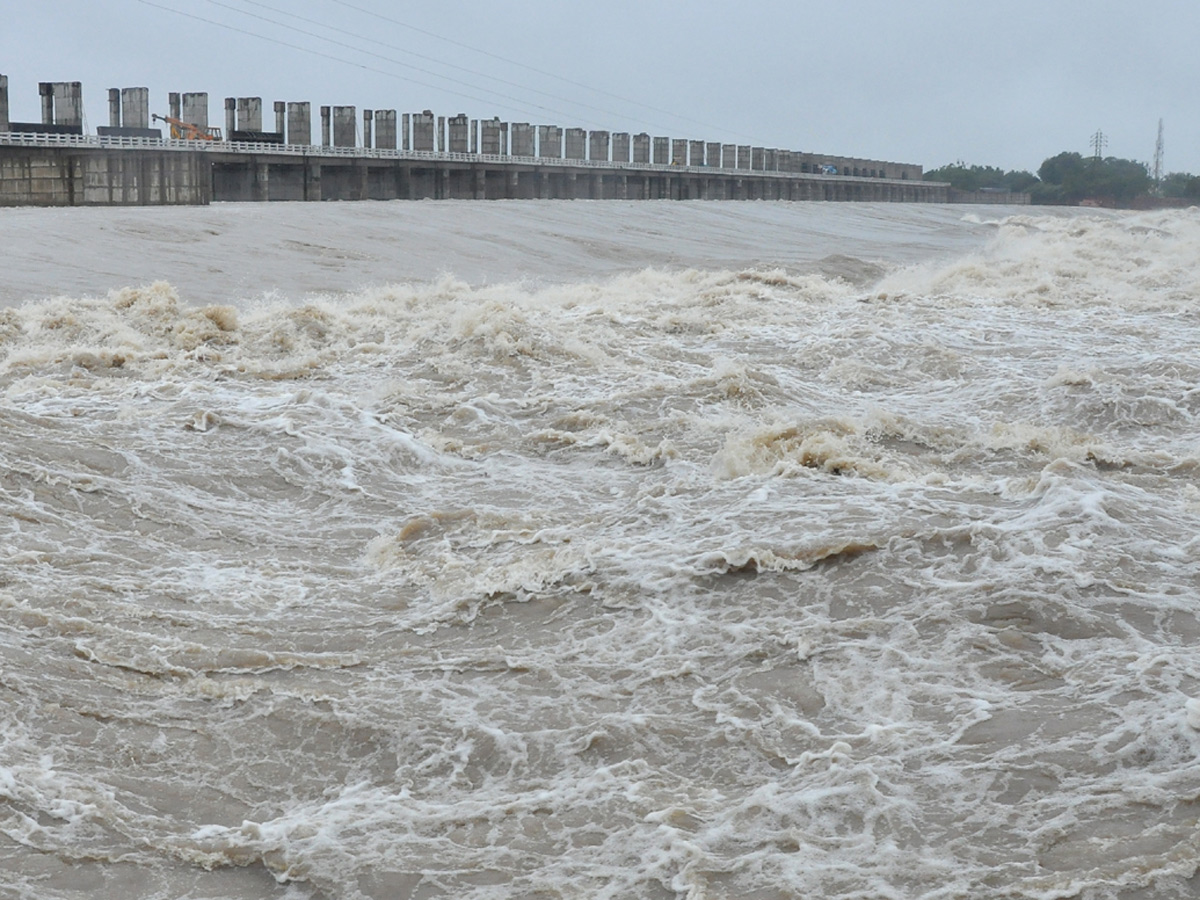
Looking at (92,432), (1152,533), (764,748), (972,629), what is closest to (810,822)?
(764,748)

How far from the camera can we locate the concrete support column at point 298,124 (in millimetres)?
38094

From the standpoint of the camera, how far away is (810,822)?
3.96 meters

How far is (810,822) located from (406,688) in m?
1.85

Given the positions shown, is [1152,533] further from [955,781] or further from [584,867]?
[584,867]

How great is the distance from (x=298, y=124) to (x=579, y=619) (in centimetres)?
3548

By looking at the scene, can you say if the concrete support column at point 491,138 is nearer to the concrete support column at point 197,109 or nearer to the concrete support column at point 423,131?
the concrete support column at point 423,131

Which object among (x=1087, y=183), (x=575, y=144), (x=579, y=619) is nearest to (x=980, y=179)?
(x=1087, y=183)

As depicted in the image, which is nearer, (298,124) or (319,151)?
(319,151)

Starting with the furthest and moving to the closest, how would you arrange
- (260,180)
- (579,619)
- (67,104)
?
(260,180) < (67,104) < (579,619)

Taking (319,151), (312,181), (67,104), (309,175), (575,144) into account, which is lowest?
(312,181)

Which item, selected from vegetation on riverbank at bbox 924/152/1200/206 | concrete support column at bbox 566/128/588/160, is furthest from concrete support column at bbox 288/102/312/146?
vegetation on riverbank at bbox 924/152/1200/206

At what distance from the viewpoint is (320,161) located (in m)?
36.4

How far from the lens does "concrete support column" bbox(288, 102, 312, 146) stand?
38094mm

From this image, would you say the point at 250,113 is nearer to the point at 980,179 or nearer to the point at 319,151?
the point at 319,151
